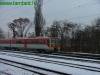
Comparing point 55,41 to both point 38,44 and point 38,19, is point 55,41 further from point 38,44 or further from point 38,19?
point 38,19

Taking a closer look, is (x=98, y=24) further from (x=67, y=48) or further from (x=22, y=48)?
(x=22, y=48)

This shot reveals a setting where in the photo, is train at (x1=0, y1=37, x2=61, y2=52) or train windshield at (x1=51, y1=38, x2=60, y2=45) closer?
train at (x1=0, y1=37, x2=61, y2=52)

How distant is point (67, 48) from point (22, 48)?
25.2 feet

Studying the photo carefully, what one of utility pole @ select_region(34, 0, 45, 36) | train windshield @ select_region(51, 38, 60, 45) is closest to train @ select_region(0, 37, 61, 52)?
train windshield @ select_region(51, 38, 60, 45)

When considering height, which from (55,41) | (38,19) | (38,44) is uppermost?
(38,19)

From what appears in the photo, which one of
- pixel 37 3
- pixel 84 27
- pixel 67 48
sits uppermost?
pixel 37 3

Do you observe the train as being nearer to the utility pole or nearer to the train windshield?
the train windshield

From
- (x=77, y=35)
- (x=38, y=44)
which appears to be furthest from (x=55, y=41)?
(x=77, y=35)

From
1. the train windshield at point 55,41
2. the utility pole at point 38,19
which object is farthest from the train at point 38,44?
the utility pole at point 38,19

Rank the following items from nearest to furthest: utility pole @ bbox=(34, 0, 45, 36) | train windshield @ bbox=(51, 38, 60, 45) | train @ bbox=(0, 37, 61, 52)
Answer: train @ bbox=(0, 37, 61, 52) → train windshield @ bbox=(51, 38, 60, 45) → utility pole @ bbox=(34, 0, 45, 36)

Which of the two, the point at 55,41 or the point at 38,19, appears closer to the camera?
the point at 55,41

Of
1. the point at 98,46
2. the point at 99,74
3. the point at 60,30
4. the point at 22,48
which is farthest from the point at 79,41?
the point at 99,74

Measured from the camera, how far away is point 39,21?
5591 cm

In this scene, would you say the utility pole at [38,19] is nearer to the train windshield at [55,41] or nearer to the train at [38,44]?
the train at [38,44]
